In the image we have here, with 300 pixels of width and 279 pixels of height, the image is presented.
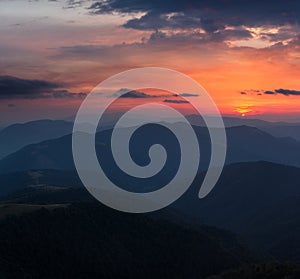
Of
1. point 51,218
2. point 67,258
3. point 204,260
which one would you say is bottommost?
point 204,260

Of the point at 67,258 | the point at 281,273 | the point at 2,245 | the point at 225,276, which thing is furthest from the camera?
the point at 67,258

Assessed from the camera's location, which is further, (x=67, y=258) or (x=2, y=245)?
(x=67, y=258)

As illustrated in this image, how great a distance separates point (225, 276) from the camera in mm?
118562

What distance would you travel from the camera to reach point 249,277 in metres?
108

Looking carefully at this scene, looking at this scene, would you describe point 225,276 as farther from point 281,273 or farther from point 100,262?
point 100,262

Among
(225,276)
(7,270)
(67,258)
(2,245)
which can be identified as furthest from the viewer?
(67,258)

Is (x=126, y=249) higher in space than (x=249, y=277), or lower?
lower

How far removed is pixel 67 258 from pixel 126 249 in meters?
29.8

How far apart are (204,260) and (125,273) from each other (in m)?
43.2

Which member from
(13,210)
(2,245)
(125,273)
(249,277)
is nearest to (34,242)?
(2,245)

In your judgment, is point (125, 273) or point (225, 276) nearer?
point (225, 276)

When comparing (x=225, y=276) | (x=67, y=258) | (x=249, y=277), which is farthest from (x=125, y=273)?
(x=249, y=277)

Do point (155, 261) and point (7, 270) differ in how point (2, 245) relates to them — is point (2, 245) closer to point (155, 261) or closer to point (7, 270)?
point (7, 270)

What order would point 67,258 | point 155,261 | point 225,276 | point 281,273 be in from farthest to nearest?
point 155,261 → point 67,258 → point 225,276 → point 281,273
